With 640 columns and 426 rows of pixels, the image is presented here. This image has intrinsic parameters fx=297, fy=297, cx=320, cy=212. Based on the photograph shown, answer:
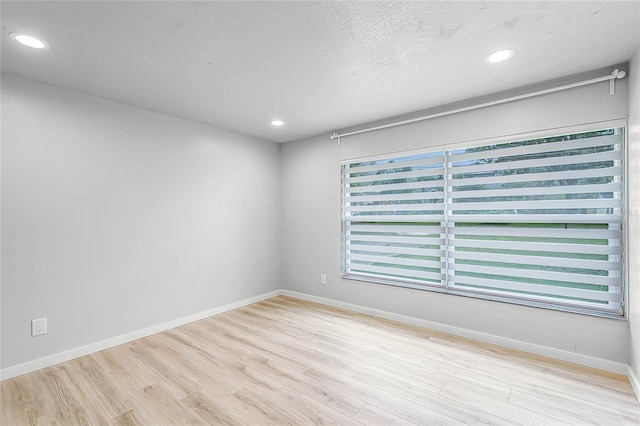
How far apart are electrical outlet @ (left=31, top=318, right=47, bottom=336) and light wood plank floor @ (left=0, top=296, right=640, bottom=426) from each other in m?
0.31

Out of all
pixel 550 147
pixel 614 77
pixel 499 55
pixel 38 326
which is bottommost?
pixel 38 326

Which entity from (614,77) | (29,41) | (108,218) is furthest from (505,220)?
(29,41)

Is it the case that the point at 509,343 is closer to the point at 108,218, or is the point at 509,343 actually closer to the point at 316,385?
the point at 316,385

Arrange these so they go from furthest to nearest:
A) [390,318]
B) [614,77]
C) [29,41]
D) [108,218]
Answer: [390,318] → [108,218] → [614,77] → [29,41]

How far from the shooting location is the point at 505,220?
281 cm

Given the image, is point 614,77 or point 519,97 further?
point 519,97

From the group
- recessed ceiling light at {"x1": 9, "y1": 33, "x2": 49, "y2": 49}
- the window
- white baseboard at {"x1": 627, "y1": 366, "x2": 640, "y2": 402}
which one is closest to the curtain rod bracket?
the window

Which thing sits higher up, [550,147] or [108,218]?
[550,147]

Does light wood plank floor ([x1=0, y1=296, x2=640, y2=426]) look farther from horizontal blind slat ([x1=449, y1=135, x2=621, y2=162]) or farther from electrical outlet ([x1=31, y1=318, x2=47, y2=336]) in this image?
horizontal blind slat ([x1=449, y1=135, x2=621, y2=162])

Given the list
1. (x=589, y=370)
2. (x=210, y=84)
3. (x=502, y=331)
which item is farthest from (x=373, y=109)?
(x=589, y=370)

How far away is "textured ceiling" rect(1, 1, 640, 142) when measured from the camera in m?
1.67

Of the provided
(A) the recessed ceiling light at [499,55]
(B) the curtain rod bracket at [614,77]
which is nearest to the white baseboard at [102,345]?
(A) the recessed ceiling light at [499,55]

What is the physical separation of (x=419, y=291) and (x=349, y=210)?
133 centimetres

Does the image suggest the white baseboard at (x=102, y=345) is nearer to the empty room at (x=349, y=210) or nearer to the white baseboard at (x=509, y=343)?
the empty room at (x=349, y=210)
